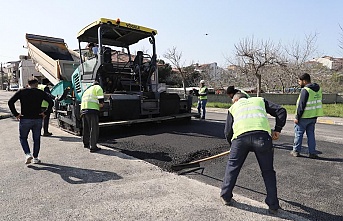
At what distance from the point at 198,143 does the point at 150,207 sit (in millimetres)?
2919

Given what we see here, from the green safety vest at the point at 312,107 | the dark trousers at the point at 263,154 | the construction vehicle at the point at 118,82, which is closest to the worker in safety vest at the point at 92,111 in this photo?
the construction vehicle at the point at 118,82

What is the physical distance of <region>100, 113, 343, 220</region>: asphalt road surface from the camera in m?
3.05

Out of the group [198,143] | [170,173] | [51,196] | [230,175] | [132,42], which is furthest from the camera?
[132,42]

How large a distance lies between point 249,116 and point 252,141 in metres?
0.27

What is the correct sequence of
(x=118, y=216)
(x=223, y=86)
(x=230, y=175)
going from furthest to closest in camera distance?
1. (x=223, y=86)
2. (x=230, y=175)
3. (x=118, y=216)

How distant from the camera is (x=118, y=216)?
2.71 meters

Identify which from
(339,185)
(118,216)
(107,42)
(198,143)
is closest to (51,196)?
(118,216)

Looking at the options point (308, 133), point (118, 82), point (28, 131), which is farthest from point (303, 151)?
point (28, 131)

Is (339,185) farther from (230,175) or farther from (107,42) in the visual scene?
(107,42)

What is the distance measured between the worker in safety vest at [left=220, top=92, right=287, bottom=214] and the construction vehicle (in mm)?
3876

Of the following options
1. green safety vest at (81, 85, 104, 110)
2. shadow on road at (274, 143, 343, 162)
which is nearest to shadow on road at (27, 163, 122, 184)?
green safety vest at (81, 85, 104, 110)

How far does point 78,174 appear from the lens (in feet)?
13.1

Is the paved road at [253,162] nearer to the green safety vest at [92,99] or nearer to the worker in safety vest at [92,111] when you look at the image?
the worker in safety vest at [92,111]

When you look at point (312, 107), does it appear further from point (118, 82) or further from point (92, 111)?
point (118, 82)
